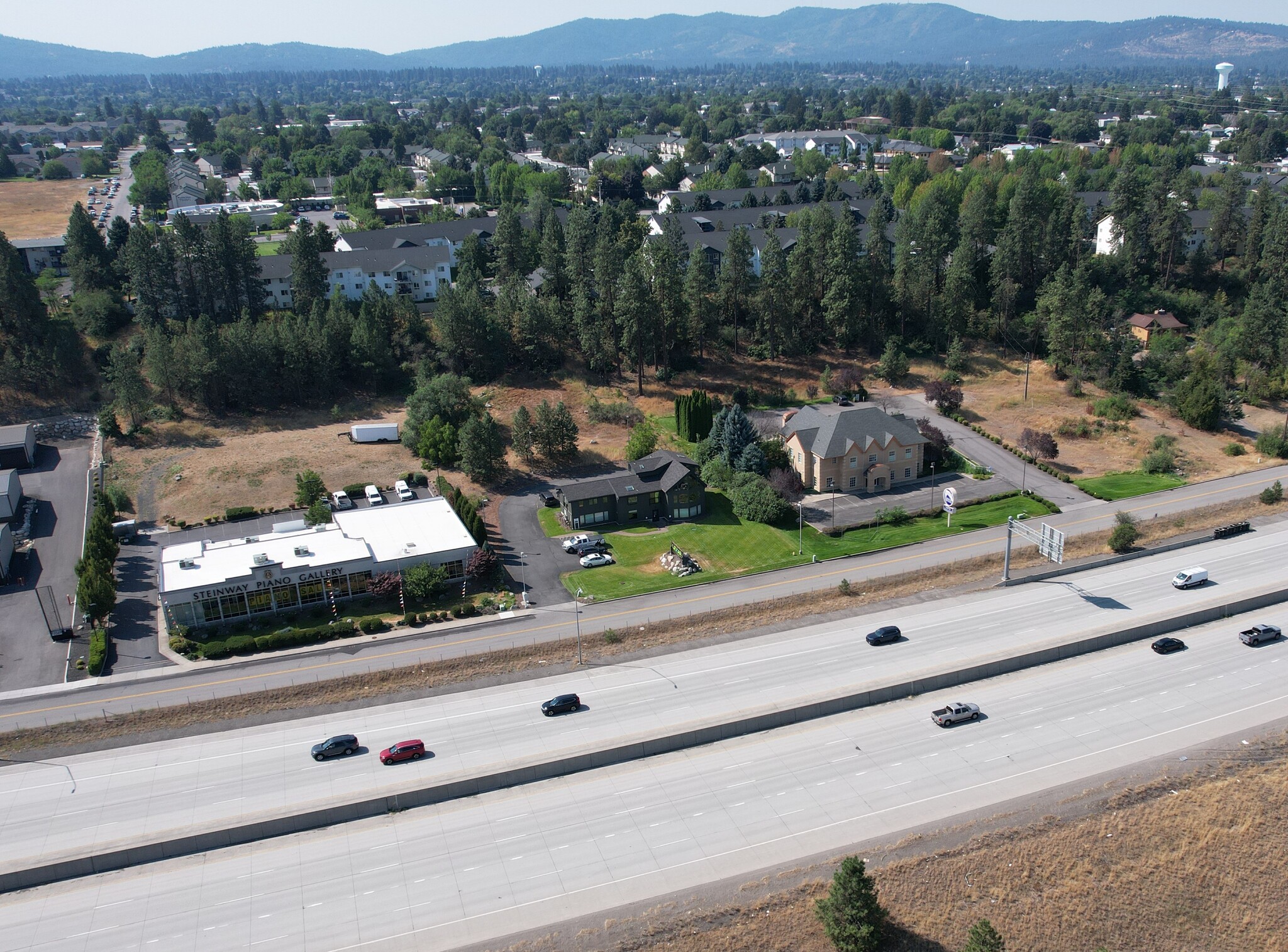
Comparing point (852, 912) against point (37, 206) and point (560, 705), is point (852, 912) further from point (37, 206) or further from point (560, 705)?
point (37, 206)

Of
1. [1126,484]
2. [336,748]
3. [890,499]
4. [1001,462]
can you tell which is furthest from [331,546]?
[1126,484]

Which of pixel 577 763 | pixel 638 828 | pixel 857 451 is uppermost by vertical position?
pixel 857 451

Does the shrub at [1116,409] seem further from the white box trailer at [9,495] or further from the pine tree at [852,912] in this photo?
the white box trailer at [9,495]

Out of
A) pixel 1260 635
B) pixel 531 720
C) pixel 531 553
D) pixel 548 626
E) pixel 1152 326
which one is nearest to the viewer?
pixel 531 720

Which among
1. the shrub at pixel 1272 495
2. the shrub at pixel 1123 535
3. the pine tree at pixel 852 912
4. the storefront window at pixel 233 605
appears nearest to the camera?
the pine tree at pixel 852 912

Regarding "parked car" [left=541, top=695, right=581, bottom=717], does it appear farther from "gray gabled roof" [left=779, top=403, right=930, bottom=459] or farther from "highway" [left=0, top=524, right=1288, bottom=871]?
"gray gabled roof" [left=779, top=403, right=930, bottom=459]

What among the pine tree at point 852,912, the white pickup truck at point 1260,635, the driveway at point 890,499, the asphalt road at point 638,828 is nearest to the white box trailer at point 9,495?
the asphalt road at point 638,828
